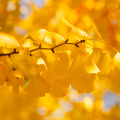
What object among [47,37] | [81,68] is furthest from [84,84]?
[47,37]

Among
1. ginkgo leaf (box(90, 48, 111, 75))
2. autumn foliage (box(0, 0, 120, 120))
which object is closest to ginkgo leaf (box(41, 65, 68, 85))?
autumn foliage (box(0, 0, 120, 120))

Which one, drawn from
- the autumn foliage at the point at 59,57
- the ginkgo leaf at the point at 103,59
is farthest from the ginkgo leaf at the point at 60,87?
the ginkgo leaf at the point at 103,59

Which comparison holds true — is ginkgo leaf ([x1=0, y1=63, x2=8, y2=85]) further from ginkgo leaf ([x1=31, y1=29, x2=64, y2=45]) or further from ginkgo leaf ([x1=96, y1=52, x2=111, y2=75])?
ginkgo leaf ([x1=96, y1=52, x2=111, y2=75])

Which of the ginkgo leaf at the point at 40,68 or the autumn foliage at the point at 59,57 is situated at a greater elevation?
the autumn foliage at the point at 59,57

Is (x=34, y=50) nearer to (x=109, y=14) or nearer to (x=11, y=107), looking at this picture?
(x=109, y=14)

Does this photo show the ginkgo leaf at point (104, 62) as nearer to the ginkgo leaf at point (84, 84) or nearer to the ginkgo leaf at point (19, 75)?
the ginkgo leaf at point (84, 84)

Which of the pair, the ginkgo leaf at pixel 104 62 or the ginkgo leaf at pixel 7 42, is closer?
the ginkgo leaf at pixel 7 42

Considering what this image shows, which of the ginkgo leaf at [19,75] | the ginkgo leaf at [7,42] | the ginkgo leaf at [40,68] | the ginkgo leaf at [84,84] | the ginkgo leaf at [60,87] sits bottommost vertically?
the ginkgo leaf at [84,84]

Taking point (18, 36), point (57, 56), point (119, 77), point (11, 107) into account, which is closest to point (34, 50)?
point (57, 56)
